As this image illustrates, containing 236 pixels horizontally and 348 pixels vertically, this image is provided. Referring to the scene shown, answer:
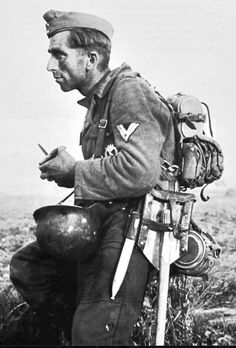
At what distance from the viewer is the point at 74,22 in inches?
188

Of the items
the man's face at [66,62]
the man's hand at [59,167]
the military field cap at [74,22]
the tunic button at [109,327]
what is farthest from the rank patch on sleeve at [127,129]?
the tunic button at [109,327]

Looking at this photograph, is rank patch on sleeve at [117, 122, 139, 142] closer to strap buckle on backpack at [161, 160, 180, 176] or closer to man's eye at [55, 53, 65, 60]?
strap buckle on backpack at [161, 160, 180, 176]

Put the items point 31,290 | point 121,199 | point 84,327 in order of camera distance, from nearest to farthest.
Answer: point 84,327
point 121,199
point 31,290

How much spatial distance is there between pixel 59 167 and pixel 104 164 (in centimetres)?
27

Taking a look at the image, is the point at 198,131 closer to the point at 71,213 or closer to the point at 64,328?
the point at 71,213

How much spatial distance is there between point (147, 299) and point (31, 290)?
1.17m

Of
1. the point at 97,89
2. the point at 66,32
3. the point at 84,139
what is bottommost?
the point at 84,139

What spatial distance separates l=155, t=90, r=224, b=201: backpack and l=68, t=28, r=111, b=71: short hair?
47 centimetres

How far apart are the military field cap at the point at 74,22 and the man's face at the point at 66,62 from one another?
44mm

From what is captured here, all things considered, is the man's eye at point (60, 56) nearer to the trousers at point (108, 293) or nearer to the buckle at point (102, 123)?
the buckle at point (102, 123)

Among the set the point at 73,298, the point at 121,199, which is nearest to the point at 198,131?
the point at 121,199

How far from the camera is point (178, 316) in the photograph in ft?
18.7

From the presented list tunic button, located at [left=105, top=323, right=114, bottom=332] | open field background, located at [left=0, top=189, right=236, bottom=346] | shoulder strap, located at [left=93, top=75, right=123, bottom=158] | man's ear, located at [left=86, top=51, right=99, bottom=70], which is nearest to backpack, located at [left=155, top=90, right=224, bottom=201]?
shoulder strap, located at [left=93, top=75, right=123, bottom=158]

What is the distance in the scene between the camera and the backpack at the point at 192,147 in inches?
184
